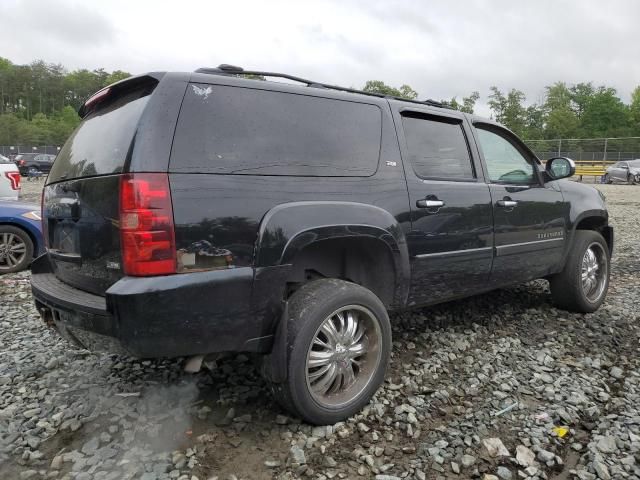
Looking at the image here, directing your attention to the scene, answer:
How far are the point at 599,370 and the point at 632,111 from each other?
75.5 metres

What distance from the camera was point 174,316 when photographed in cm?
223

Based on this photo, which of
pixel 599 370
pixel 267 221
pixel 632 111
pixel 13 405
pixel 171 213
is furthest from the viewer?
pixel 632 111

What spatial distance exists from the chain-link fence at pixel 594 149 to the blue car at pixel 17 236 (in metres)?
33.1

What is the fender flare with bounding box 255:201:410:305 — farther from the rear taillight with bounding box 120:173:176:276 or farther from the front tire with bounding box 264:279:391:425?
the rear taillight with bounding box 120:173:176:276

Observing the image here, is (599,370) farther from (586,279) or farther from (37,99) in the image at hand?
(37,99)

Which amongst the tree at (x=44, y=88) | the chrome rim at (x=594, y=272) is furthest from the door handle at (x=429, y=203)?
the tree at (x=44, y=88)

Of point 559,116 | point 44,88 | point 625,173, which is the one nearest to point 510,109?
point 559,116

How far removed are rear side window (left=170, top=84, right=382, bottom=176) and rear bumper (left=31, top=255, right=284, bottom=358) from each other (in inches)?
20.8

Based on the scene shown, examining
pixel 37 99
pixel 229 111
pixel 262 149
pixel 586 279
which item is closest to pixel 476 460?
pixel 262 149

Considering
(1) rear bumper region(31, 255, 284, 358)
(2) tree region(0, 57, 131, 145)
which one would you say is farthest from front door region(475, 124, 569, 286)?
(2) tree region(0, 57, 131, 145)

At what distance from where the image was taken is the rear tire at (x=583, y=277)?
14.8ft

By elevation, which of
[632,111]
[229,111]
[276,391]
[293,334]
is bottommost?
[276,391]

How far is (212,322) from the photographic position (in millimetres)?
2326

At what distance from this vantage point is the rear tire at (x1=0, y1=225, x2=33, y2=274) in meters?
6.09
